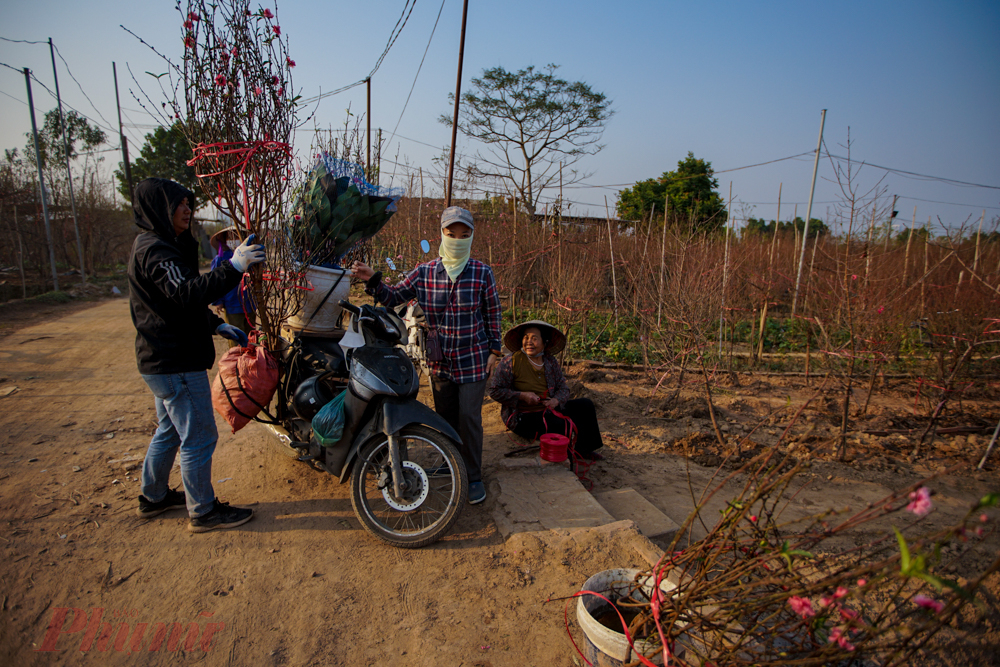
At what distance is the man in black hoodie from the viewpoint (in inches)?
98.9

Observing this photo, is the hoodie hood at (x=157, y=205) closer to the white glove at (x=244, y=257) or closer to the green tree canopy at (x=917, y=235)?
the white glove at (x=244, y=257)

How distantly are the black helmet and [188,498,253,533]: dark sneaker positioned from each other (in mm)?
636

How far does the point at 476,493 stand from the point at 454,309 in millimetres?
1162

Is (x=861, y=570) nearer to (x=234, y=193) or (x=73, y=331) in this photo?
(x=234, y=193)

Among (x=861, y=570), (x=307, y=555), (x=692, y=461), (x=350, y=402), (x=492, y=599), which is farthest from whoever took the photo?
(x=692, y=461)

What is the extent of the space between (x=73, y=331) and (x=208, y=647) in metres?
8.89

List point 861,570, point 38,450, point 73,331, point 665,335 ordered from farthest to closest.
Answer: point 73,331 < point 665,335 < point 38,450 < point 861,570

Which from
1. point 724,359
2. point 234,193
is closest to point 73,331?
point 234,193

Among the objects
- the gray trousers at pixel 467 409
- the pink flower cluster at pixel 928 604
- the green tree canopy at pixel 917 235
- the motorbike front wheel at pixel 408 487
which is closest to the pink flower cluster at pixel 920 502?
the pink flower cluster at pixel 928 604

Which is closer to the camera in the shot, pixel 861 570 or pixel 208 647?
pixel 861 570

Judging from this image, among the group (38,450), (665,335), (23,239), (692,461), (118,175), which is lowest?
(692,461)

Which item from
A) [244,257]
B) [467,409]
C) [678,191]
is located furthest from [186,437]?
[678,191]

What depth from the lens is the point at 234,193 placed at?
3021 millimetres

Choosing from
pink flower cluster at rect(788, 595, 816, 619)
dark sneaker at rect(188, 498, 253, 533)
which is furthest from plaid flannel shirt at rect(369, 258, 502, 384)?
pink flower cluster at rect(788, 595, 816, 619)
